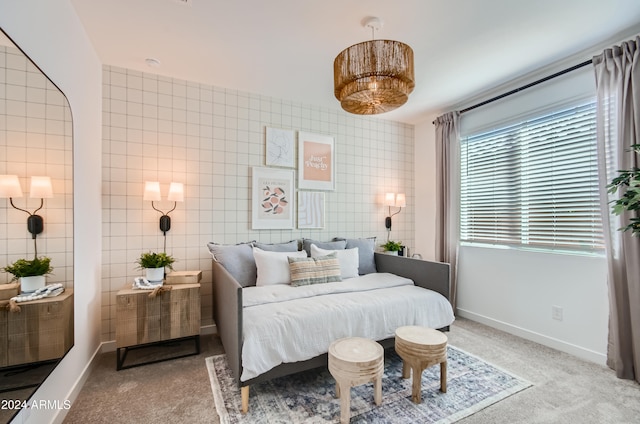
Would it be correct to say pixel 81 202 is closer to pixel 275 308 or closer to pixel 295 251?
pixel 275 308

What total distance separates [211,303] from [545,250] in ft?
11.3

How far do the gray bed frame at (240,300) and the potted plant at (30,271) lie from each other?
0.94 m

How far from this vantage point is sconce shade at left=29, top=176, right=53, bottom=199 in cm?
127

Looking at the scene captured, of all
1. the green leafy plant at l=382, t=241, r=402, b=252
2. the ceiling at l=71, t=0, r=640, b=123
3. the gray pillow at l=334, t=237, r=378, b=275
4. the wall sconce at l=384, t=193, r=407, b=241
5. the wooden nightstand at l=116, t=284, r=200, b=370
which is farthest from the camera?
the wall sconce at l=384, t=193, r=407, b=241

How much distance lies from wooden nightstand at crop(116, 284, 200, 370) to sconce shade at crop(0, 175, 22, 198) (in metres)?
1.40

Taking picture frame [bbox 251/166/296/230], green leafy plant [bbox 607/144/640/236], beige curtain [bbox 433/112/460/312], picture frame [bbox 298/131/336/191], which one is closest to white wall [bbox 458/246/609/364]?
beige curtain [bbox 433/112/460/312]

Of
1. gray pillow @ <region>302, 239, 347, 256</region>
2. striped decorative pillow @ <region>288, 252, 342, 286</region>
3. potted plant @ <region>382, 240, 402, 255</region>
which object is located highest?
gray pillow @ <region>302, 239, 347, 256</region>

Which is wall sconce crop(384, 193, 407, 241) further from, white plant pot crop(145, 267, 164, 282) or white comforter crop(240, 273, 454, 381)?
white plant pot crop(145, 267, 164, 282)

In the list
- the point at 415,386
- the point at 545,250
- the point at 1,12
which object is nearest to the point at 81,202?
the point at 1,12

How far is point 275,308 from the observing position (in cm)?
213

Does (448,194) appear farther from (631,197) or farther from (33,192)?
(33,192)

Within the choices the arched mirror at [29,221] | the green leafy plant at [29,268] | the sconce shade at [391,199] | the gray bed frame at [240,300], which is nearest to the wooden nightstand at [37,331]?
the arched mirror at [29,221]

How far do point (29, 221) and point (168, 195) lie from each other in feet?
4.98

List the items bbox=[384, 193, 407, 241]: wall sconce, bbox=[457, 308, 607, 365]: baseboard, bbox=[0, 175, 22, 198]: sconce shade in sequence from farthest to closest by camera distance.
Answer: bbox=[384, 193, 407, 241]: wall sconce
bbox=[457, 308, 607, 365]: baseboard
bbox=[0, 175, 22, 198]: sconce shade
